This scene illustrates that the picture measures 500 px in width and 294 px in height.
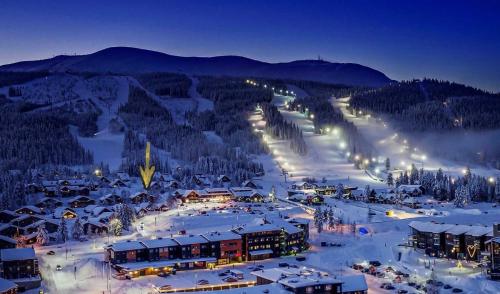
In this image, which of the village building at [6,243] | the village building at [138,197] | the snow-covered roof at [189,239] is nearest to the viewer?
the snow-covered roof at [189,239]

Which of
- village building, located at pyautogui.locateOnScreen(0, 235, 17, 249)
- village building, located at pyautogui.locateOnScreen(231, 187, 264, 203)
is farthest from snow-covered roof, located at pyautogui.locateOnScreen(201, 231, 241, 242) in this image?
village building, located at pyautogui.locateOnScreen(231, 187, 264, 203)

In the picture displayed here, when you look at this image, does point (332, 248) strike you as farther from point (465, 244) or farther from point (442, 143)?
point (442, 143)

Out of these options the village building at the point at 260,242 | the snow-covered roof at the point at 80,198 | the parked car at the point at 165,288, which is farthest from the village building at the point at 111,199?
the parked car at the point at 165,288

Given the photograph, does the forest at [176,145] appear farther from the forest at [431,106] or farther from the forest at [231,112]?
the forest at [431,106]

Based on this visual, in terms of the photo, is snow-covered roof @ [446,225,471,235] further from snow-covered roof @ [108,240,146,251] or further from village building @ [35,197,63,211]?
village building @ [35,197,63,211]

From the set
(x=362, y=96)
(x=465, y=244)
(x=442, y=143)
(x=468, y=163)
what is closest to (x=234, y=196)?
(x=465, y=244)
